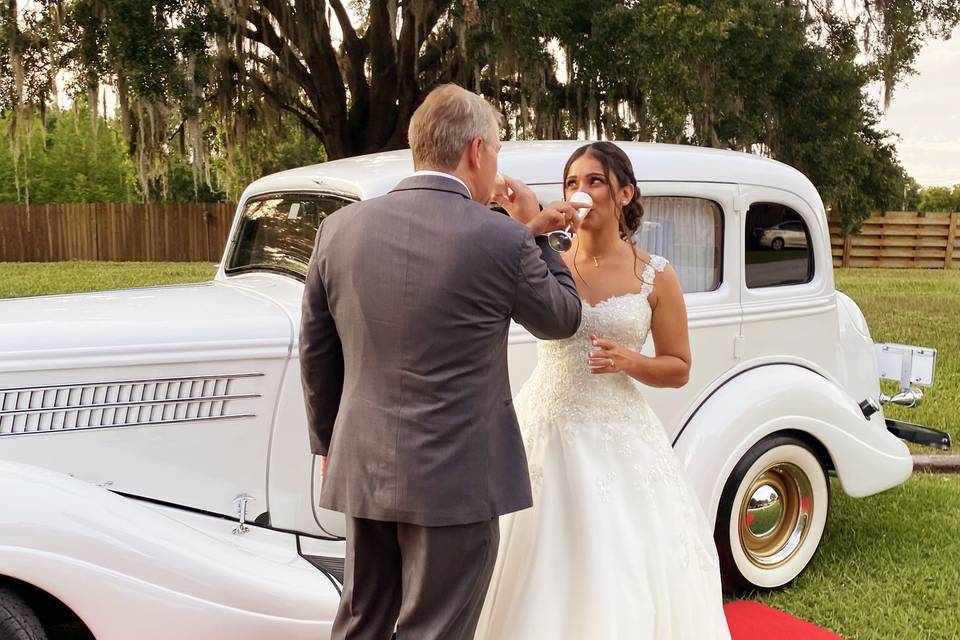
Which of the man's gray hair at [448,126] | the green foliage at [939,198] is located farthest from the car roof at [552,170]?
the green foliage at [939,198]

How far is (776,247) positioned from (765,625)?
1.79m

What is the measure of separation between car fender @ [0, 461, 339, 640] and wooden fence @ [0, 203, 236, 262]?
19449 millimetres

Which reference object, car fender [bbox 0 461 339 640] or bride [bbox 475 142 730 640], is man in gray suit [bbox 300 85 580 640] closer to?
bride [bbox 475 142 730 640]

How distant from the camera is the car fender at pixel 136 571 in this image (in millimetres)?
2611

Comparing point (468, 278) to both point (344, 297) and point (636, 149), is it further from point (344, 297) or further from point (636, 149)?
point (636, 149)

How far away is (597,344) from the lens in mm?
2771

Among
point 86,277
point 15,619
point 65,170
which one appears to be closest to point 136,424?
point 15,619

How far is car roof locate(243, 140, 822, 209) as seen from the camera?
3693 mm

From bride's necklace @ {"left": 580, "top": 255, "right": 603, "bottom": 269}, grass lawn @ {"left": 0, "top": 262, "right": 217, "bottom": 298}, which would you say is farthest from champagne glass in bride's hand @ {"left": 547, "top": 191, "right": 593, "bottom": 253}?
grass lawn @ {"left": 0, "top": 262, "right": 217, "bottom": 298}

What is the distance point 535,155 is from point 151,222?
19635mm

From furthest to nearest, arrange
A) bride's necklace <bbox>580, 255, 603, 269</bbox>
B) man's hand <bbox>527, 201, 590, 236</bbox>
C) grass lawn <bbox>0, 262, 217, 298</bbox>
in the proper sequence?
1. grass lawn <bbox>0, 262, 217, 298</bbox>
2. bride's necklace <bbox>580, 255, 603, 269</bbox>
3. man's hand <bbox>527, 201, 590, 236</bbox>

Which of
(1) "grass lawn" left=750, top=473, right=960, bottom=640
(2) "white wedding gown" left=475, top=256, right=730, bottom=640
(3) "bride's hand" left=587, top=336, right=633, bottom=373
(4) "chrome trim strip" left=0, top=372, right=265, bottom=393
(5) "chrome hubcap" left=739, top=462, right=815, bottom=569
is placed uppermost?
(3) "bride's hand" left=587, top=336, right=633, bottom=373

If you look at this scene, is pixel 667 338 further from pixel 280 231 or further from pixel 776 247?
pixel 280 231

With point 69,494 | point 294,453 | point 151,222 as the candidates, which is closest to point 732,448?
point 294,453
